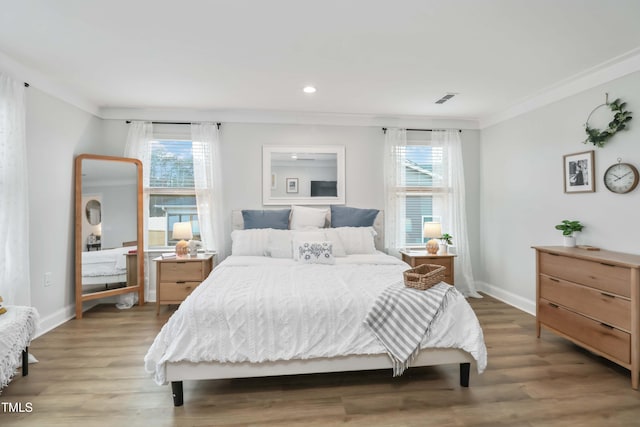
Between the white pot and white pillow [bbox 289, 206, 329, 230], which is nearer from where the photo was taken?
the white pot

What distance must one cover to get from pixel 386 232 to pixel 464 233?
3.63 feet

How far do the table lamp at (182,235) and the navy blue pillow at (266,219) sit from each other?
2.29 feet

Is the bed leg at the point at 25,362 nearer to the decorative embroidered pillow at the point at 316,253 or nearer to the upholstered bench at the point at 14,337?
the upholstered bench at the point at 14,337

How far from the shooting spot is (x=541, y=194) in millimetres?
3699

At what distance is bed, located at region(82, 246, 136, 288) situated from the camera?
3795mm

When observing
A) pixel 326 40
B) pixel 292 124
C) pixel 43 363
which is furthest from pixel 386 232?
pixel 43 363

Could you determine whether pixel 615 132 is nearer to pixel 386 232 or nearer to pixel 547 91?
pixel 547 91

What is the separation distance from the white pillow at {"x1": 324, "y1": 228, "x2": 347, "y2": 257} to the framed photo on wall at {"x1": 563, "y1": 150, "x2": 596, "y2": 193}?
237cm

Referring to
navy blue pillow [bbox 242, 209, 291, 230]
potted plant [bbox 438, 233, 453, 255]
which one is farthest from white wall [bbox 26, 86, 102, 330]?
potted plant [bbox 438, 233, 453, 255]

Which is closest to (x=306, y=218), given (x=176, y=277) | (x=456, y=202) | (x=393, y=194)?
(x=393, y=194)

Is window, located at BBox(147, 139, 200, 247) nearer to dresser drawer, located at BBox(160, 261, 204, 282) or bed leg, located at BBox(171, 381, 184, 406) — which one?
dresser drawer, located at BBox(160, 261, 204, 282)

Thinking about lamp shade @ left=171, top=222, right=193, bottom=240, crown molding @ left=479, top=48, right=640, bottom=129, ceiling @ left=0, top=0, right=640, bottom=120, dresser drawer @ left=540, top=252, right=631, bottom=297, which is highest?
ceiling @ left=0, top=0, right=640, bottom=120

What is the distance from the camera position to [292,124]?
4.49 m

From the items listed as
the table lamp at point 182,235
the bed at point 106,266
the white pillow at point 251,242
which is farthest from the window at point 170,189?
the white pillow at point 251,242
